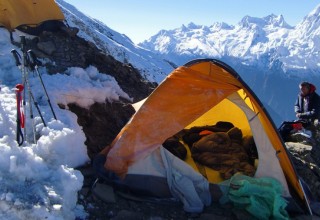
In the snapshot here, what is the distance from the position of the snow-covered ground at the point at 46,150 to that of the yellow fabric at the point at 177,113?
90cm

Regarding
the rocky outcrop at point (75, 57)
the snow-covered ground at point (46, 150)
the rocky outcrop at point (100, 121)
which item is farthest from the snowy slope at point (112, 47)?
the snow-covered ground at point (46, 150)

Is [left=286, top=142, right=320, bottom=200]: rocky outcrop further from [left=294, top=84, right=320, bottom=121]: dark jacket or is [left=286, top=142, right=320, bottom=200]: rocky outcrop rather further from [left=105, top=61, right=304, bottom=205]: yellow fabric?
[left=105, top=61, right=304, bottom=205]: yellow fabric

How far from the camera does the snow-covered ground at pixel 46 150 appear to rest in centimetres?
521

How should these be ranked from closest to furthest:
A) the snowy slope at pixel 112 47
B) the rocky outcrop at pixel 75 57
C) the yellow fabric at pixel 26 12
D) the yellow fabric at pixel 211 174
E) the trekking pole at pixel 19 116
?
the trekking pole at pixel 19 116, the yellow fabric at pixel 211 174, the rocky outcrop at pixel 75 57, the yellow fabric at pixel 26 12, the snowy slope at pixel 112 47

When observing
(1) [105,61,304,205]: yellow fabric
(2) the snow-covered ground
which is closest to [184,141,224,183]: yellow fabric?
(1) [105,61,304,205]: yellow fabric

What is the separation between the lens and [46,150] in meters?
6.44

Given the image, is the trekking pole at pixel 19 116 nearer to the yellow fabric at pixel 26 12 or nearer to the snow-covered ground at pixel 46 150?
the snow-covered ground at pixel 46 150

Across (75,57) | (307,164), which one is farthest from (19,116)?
(307,164)

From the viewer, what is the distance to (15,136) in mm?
6855

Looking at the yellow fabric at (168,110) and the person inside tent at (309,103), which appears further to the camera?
the person inside tent at (309,103)

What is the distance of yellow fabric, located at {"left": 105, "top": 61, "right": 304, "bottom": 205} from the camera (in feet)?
25.3

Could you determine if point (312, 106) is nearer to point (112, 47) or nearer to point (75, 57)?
point (75, 57)

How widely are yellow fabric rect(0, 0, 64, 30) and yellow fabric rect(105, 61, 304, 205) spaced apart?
5.97m

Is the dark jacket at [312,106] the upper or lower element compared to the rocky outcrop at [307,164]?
upper
